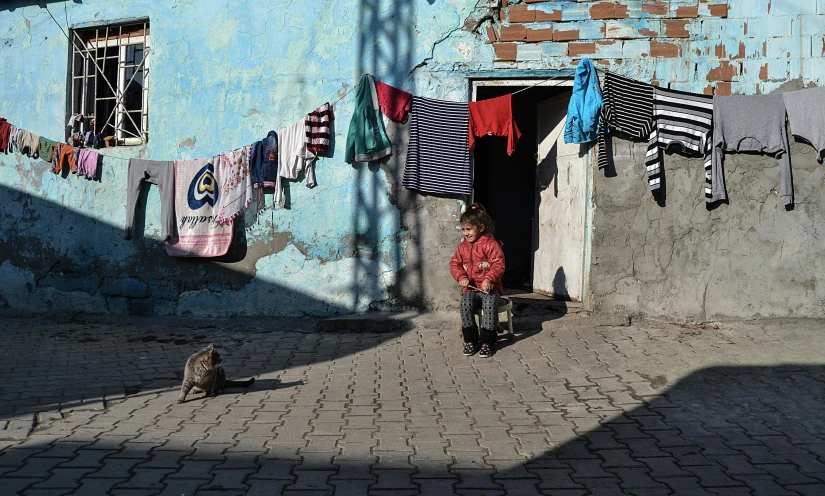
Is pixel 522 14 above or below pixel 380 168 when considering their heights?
above

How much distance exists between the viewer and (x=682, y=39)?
771 centimetres

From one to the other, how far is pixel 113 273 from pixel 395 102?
4.08m

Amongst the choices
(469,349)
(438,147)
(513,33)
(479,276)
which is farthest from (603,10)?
(469,349)

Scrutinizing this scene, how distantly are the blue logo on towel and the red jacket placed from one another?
10.7 feet

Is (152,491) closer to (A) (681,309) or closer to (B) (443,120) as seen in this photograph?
(B) (443,120)

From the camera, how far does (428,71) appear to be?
809 centimetres

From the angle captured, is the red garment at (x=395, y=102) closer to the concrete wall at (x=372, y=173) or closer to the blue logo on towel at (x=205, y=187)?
the concrete wall at (x=372, y=173)

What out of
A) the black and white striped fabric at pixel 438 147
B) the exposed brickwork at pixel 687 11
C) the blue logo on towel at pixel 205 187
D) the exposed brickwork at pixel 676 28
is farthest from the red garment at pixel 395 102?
the exposed brickwork at pixel 687 11

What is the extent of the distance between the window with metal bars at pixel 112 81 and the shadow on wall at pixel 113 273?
3.77 ft

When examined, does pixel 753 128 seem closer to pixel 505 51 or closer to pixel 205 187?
pixel 505 51

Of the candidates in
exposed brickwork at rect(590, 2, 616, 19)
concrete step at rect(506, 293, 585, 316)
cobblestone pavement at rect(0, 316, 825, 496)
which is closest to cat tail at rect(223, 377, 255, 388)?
cobblestone pavement at rect(0, 316, 825, 496)

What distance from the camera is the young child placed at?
22.1 feet

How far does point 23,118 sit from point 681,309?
328 inches

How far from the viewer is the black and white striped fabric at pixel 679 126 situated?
7.54 metres
